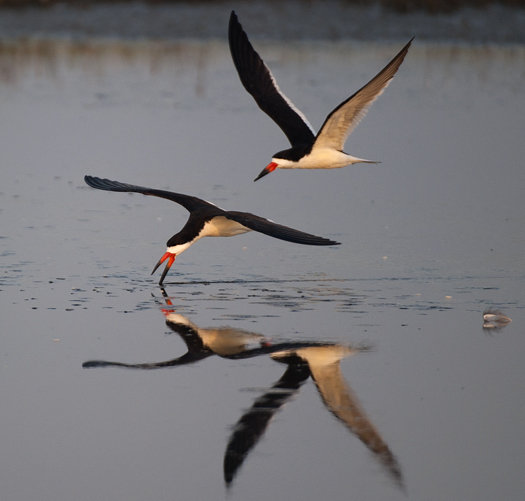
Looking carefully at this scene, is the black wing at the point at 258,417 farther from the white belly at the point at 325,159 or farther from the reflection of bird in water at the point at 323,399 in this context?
the white belly at the point at 325,159

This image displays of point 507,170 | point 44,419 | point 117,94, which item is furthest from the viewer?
point 117,94

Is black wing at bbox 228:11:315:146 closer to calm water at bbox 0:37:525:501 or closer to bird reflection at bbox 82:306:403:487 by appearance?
calm water at bbox 0:37:525:501

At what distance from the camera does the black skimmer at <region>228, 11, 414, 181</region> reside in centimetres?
883

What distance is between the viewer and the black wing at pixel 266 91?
34.2ft

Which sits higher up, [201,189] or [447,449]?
[447,449]

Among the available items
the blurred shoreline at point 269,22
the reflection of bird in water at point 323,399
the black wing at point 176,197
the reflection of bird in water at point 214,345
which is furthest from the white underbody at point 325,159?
the blurred shoreline at point 269,22

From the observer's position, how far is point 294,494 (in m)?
4.58

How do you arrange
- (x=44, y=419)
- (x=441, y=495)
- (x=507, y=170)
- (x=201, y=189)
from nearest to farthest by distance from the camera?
1. (x=441, y=495)
2. (x=44, y=419)
3. (x=201, y=189)
4. (x=507, y=170)

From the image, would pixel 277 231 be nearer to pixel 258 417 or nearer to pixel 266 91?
pixel 258 417

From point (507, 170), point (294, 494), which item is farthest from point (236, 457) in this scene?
point (507, 170)

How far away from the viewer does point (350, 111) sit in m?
9.16

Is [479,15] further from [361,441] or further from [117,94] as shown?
[361,441]

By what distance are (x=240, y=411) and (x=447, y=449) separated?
3.49 feet

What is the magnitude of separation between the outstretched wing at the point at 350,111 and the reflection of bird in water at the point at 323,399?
279 cm
